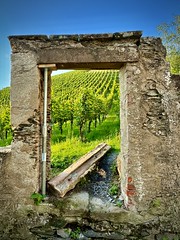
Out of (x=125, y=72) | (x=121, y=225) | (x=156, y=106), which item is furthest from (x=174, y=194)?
(x=125, y=72)

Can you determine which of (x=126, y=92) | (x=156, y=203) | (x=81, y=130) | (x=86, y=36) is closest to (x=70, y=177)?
(x=156, y=203)

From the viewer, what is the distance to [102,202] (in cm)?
347

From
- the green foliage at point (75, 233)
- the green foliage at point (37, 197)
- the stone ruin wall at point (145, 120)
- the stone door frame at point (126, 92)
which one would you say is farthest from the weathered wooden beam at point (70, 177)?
the green foliage at point (75, 233)

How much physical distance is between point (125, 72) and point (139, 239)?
279 cm

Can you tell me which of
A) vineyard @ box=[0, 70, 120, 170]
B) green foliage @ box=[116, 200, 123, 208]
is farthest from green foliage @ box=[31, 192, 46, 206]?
vineyard @ box=[0, 70, 120, 170]

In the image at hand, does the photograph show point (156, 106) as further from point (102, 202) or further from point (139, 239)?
point (139, 239)

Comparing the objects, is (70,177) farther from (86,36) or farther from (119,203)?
(86,36)

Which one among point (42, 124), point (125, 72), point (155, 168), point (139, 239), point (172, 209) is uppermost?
point (125, 72)

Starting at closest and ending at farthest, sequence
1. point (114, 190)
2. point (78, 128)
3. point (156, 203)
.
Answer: point (156, 203)
point (114, 190)
point (78, 128)

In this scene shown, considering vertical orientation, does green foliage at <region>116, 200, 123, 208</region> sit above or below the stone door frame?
below

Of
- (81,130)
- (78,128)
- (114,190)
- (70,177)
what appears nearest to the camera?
(114,190)

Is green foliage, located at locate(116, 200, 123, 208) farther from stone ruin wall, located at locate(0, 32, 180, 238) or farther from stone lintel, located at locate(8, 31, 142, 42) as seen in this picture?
stone lintel, located at locate(8, 31, 142, 42)

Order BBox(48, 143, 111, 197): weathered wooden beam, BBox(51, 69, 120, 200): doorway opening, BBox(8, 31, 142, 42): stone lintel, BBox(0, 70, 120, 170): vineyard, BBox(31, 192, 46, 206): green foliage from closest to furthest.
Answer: BBox(8, 31, 142, 42): stone lintel → BBox(31, 192, 46, 206): green foliage → BBox(48, 143, 111, 197): weathered wooden beam → BBox(51, 69, 120, 200): doorway opening → BBox(0, 70, 120, 170): vineyard

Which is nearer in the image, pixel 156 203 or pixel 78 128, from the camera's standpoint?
A: pixel 156 203
